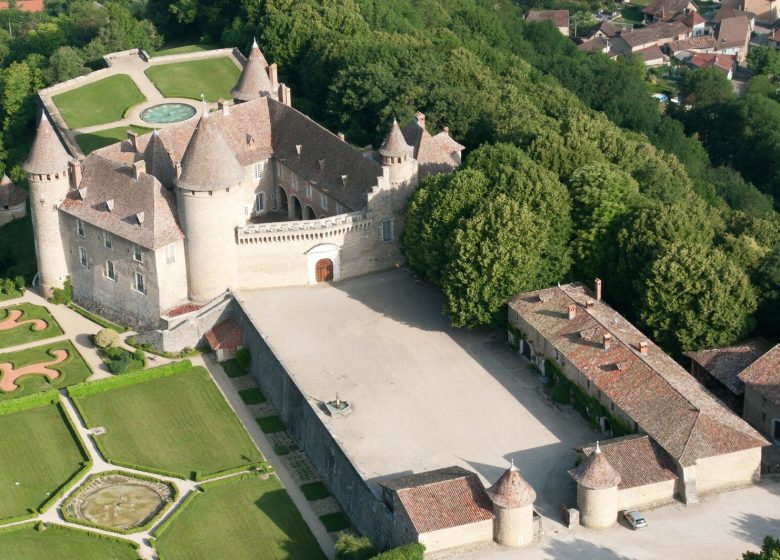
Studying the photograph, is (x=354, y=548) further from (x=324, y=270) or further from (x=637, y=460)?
(x=324, y=270)

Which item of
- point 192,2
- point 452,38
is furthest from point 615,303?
point 192,2

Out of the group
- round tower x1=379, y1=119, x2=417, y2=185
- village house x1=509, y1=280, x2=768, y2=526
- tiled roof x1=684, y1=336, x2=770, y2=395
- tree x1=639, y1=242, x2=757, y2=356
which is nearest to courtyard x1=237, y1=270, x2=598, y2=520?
village house x1=509, y1=280, x2=768, y2=526

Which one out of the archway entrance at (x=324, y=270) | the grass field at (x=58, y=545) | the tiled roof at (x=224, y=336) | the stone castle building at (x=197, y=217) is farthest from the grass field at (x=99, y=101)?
the grass field at (x=58, y=545)

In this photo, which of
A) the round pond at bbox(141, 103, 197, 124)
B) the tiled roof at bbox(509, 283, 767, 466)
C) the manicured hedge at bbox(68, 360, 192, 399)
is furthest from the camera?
the round pond at bbox(141, 103, 197, 124)

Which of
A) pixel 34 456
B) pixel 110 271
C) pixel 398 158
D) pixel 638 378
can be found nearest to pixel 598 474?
pixel 638 378

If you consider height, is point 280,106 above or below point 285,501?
above

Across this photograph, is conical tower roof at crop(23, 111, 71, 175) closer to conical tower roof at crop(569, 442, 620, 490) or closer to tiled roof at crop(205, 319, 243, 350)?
tiled roof at crop(205, 319, 243, 350)

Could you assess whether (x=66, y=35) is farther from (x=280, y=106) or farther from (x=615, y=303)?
(x=615, y=303)
